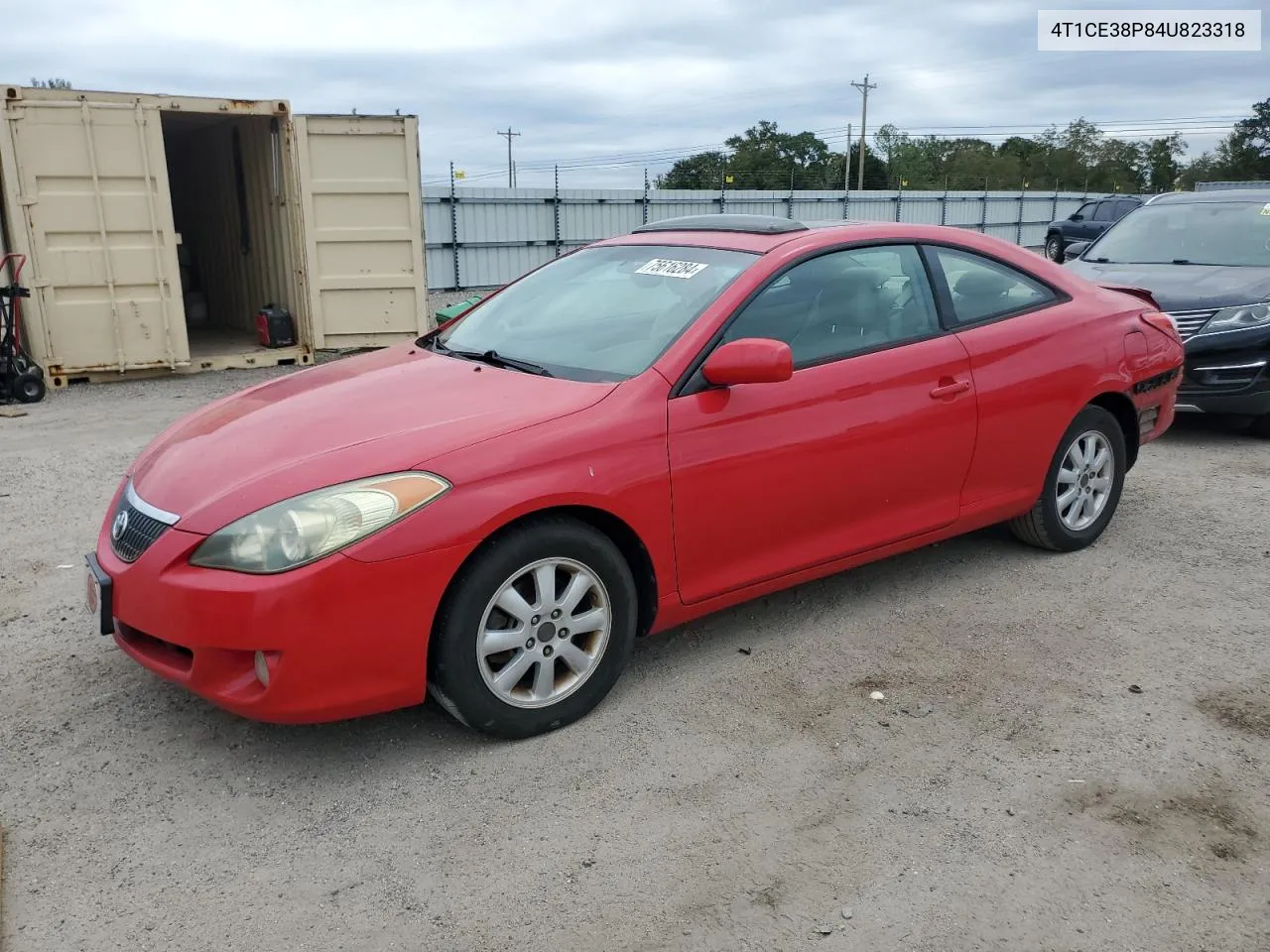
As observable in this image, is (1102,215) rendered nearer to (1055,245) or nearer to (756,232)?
(1055,245)

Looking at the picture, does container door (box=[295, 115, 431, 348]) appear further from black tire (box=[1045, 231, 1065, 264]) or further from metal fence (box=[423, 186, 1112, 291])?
black tire (box=[1045, 231, 1065, 264])

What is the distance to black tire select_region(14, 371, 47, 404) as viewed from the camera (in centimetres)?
916

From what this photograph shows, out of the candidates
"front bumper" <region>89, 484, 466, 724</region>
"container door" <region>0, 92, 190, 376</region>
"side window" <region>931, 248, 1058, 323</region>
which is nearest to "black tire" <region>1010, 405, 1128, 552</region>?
"side window" <region>931, 248, 1058, 323</region>

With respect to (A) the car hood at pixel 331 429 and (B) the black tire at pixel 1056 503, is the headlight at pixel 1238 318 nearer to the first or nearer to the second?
(B) the black tire at pixel 1056 503

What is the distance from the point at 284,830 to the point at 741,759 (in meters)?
1.32

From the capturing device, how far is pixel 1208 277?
7484 mm

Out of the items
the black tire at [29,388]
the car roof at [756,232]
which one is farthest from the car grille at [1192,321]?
the black tire at [29,388]

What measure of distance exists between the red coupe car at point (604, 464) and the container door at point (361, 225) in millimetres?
7096

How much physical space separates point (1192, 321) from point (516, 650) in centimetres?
595

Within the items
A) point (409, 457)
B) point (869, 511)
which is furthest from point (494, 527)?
point (869, 511)

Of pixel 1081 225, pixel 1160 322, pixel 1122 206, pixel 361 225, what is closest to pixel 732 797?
pixel 1160 322

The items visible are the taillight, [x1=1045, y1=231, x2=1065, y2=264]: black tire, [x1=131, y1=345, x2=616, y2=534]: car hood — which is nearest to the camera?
[x1=131, y1=345, x2=616, y2=534]: car hood

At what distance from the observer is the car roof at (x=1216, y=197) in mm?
8227

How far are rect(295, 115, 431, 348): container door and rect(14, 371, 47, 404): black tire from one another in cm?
275
